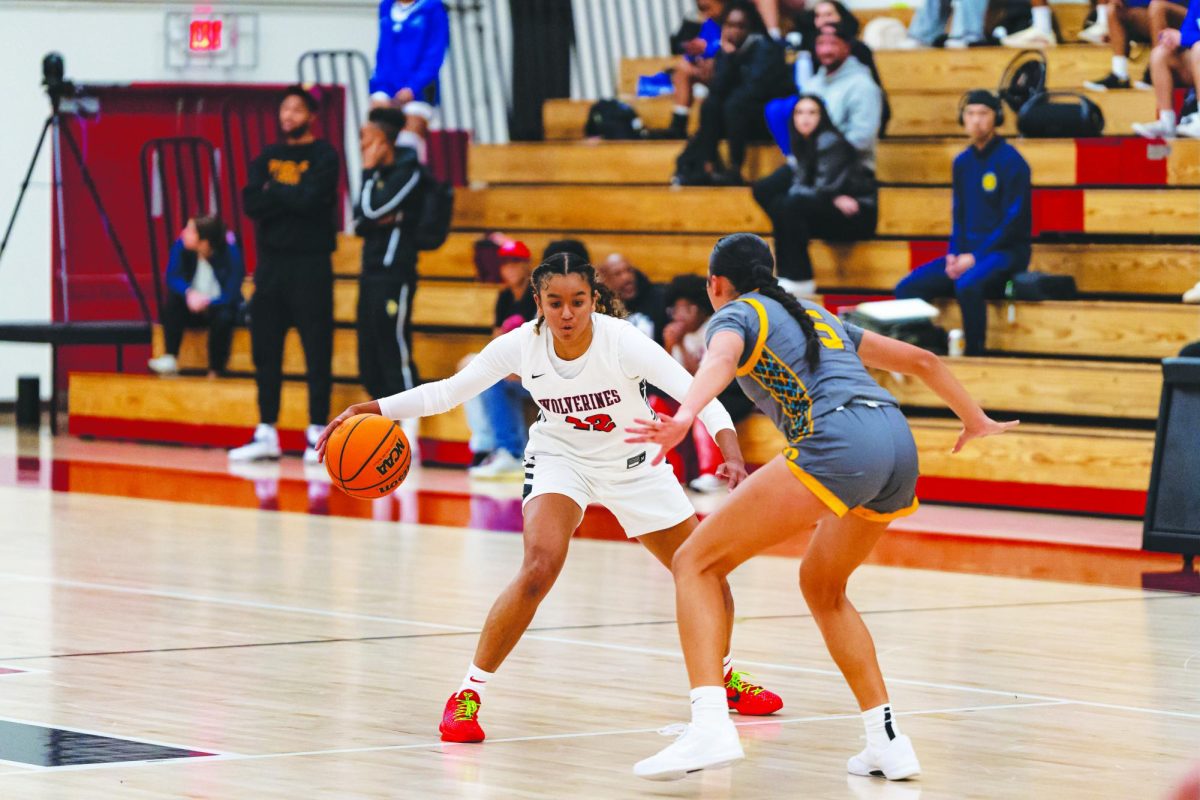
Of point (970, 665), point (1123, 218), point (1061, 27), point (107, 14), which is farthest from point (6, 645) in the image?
point (107, 14)

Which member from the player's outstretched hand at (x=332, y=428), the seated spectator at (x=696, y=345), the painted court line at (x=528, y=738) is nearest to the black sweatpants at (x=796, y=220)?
the seated spectator at (x=696, y=345)

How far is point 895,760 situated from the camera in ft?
18.0

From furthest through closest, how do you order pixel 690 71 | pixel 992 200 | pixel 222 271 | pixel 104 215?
1. pixel 104 215
2. pixel 222 271
3. pixel 690 71
4. pixel 992 200

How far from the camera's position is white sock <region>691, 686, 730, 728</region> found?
5.31m

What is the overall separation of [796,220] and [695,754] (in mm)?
9069

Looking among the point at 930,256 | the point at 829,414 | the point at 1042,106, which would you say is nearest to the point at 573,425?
the point at 829,414

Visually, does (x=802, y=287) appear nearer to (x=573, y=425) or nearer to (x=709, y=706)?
(x=573, y=425)

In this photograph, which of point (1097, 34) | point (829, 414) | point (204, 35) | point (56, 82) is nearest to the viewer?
point (829, 414)

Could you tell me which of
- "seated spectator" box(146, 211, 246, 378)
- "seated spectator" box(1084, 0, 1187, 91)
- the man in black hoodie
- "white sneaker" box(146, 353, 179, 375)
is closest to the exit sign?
"seated spectator" box(146, 211, 246, 378)

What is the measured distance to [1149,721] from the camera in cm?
646

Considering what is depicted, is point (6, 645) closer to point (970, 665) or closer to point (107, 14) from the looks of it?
point (970, 665)

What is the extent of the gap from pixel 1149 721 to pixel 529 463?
2.19 meters

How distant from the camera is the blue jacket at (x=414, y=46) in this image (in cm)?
1561

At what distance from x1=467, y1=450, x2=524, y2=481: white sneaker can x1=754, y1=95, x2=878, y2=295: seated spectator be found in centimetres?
230
